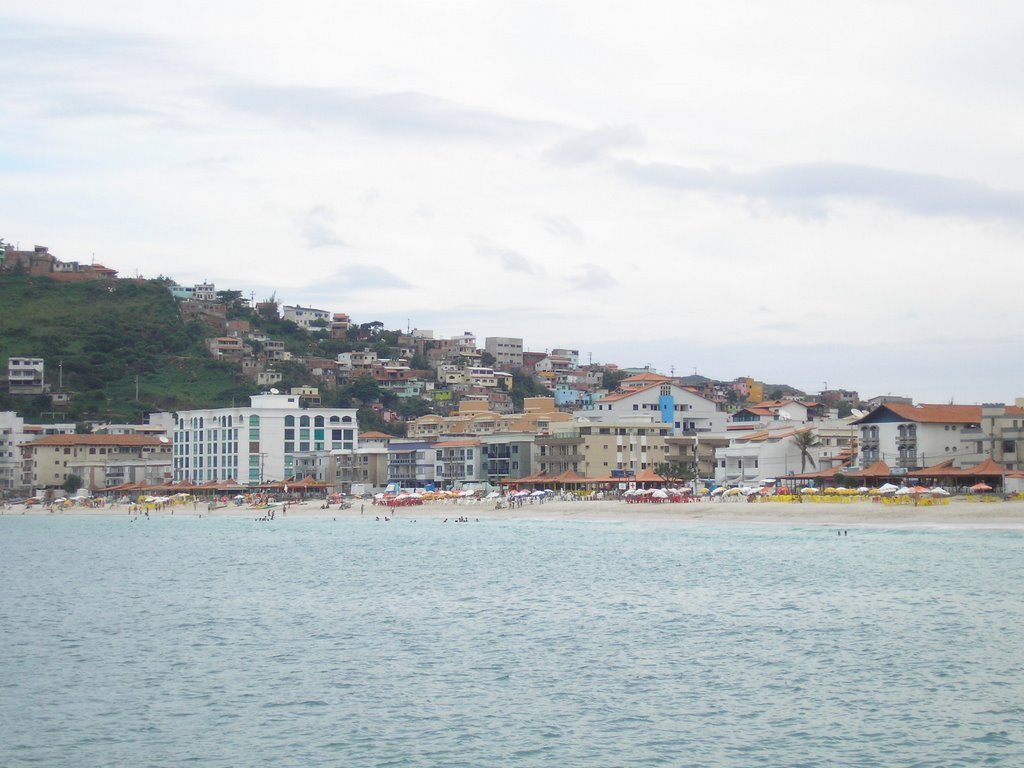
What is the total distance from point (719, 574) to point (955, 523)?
24.4m

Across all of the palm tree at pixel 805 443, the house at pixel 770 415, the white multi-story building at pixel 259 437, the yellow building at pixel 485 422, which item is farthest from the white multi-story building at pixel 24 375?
the palm tree at pixel 805 443

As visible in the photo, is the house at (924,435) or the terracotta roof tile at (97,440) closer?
the house at (924,435)

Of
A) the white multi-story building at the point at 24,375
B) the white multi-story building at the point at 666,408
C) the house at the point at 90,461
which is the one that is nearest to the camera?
the white multi-story building at the point at 666,408

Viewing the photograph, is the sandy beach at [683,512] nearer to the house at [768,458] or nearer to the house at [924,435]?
the house at [924,435]

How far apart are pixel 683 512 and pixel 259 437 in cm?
6316

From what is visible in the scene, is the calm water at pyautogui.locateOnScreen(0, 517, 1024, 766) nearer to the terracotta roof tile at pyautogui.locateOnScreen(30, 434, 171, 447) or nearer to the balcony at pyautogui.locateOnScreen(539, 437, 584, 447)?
the balcony at pyautogui.locateOnScreen(539, 437, 584, 447)

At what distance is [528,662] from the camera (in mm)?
32250

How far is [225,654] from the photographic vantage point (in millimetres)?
34125

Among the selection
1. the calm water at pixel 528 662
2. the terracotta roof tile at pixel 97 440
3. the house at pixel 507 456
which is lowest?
the calm water at pixel 528 662

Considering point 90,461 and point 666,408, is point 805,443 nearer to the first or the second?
point 666,408

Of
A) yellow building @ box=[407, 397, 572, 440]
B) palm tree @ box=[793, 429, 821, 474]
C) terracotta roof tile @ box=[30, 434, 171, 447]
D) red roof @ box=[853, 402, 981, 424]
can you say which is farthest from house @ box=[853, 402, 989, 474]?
terracotta roof tile @ box=[30, 434, 171, 447]

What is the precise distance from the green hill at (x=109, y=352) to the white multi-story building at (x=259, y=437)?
71.0 ft

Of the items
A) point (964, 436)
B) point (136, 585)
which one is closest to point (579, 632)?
point (136, 585)

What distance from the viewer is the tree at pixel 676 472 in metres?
113
